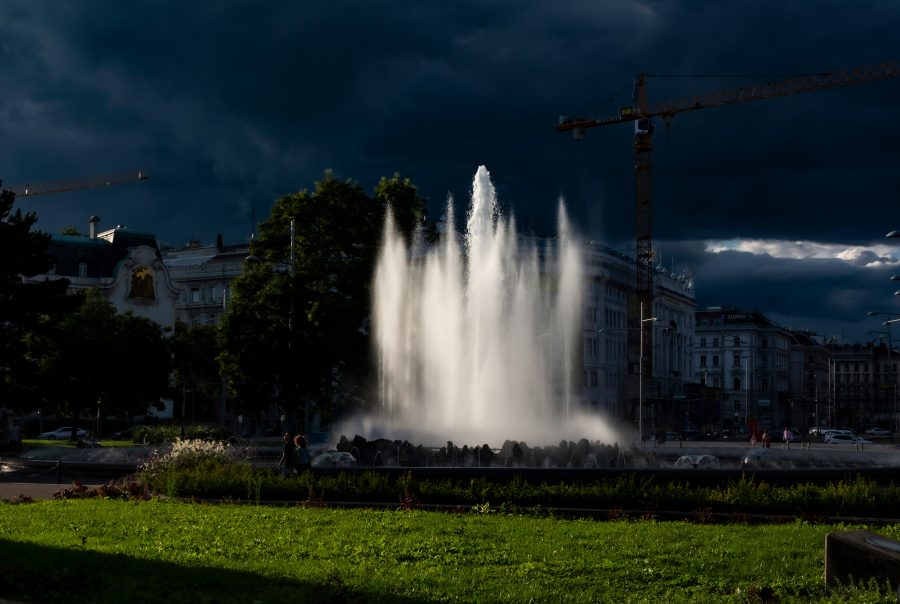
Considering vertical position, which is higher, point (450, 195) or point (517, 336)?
point (450, 195)

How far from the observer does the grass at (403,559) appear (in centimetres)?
1206

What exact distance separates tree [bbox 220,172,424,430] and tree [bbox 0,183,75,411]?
806 cm

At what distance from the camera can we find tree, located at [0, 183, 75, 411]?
5188 centimetres

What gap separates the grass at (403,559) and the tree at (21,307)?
34.5 metres

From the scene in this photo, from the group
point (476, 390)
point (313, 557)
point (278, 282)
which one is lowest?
point (313, 557)

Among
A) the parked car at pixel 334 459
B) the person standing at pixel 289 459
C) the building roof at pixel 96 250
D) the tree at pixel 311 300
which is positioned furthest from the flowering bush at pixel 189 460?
the building roof at pixel 96 250

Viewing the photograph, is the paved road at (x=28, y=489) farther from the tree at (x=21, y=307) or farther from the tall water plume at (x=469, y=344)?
the tree at (x=21, y=307)

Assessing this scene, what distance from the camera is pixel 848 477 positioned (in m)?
22.0

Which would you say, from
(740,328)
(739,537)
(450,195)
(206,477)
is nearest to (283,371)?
(450,195)

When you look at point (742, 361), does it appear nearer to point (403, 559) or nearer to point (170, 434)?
point (170, 434)

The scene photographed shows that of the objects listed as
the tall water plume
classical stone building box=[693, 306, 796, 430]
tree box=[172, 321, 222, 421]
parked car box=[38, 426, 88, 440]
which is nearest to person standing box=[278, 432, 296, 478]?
the tall water plume

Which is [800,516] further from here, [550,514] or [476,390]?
[476,390]

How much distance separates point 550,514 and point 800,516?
13.1ft

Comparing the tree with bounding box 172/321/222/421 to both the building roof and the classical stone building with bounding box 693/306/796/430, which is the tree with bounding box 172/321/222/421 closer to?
the building roof
